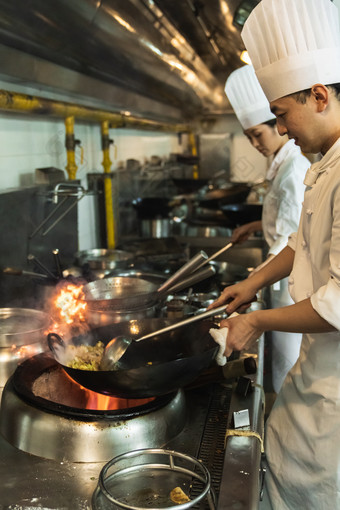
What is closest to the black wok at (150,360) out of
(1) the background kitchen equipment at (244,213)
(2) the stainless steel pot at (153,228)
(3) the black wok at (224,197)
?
(2) the stainless steel pot at (153,228)

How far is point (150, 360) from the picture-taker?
5.00 feet

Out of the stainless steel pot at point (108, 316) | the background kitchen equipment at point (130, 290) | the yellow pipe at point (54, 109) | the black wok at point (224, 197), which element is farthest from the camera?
the black wok at point (224, 197)

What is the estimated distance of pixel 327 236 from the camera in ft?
4.52

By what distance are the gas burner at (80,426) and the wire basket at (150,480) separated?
0.06 meters

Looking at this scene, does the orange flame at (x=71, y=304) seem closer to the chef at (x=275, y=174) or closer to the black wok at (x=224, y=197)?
the chef at (x=275, y=174)

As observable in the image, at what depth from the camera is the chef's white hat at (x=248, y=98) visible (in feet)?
8.62

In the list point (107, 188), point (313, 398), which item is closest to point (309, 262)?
point (313, 398)

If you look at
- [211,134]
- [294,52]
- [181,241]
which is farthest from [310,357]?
[211,134]

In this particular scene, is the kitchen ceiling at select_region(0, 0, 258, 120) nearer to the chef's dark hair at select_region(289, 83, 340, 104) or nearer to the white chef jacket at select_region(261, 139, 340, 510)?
the chef's dark hair at select_region(289, 83, 340, 104)

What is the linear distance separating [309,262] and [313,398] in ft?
1.29

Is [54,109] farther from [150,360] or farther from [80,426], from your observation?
[80,426]

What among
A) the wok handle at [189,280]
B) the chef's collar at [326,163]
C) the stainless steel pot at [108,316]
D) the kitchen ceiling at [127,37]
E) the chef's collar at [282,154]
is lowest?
the stainless steel pot at [108,316]

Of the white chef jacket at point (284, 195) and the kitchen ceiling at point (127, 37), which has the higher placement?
the kitchen ceiling at point (127, 37)

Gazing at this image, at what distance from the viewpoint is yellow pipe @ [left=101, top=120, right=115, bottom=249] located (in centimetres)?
352
